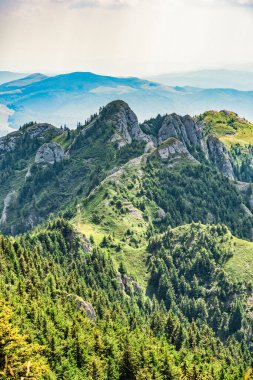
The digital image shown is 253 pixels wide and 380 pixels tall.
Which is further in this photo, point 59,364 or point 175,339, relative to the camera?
point 175,339

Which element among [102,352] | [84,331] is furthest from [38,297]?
[102,352]

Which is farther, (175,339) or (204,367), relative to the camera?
(175,339)

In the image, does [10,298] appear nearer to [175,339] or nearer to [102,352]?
[102,352]

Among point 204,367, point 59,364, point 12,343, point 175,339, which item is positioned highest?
point 12,343

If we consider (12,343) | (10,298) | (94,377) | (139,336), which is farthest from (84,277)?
(12,343)

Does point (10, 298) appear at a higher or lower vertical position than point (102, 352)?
higher

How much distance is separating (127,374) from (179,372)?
10794 mm

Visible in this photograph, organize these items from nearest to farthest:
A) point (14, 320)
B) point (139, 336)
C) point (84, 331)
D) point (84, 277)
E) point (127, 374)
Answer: point (14, 320) → point (127, 374) → point (84, 331) → point (139, 336) → point (84, 277)

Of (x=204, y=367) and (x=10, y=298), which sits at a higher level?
(x=10, y=298)

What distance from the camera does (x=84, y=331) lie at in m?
116

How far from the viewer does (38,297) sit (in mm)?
122750

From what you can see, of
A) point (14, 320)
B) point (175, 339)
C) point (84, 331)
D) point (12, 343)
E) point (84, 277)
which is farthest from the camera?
point (84, 277)

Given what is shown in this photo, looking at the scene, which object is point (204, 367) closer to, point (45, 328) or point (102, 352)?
point (102, 352)

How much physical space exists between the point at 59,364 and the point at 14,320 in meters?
11.8
